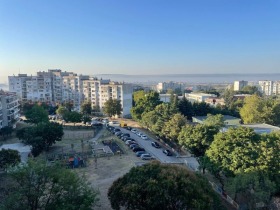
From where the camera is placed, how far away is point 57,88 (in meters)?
58.5

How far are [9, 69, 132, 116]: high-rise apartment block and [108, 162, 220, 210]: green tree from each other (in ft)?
137

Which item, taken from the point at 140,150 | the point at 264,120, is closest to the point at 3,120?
the point at 140,150

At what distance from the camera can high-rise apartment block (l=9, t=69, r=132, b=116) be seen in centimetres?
5301

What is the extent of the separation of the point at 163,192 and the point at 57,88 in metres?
53.4

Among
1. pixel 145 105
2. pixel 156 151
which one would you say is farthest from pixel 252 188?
pixel 145 105

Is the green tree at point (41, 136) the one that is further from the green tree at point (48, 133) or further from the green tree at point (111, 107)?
the green tree at point (111, 107)

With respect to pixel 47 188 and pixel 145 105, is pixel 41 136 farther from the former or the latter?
pixel 145 105

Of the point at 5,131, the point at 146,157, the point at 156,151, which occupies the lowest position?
the point at 156,151

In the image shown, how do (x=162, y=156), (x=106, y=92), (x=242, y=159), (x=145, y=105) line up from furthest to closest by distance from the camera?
1. (x=106, y=92)
2. (x=145, y=105)
3. (x=162, y=156)
4. (x=242, y=159)

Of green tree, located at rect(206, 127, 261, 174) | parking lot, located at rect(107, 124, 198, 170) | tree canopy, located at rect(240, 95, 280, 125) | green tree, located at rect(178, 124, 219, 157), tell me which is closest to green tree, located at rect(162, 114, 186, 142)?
parking lot, located at rect(107, 124, 198, 170)

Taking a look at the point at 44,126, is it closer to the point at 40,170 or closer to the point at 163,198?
the point at 40,170

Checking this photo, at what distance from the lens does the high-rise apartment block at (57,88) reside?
53009 mm

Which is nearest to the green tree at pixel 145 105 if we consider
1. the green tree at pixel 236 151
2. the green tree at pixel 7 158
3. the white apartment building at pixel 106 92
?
the white apartment building at pixel 106 92

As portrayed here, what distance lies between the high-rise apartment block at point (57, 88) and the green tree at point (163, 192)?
41823 millimetres
